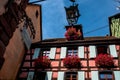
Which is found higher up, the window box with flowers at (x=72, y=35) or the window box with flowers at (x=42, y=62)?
the window box with flowers at (x=72, y=35)

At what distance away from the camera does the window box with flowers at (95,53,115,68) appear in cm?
1404

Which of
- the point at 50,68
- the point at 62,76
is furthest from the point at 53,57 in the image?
the point at 62,76

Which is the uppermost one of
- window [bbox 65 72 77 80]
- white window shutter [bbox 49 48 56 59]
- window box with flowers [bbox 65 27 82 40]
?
window box with flowers [bbox 65 27 82 40]

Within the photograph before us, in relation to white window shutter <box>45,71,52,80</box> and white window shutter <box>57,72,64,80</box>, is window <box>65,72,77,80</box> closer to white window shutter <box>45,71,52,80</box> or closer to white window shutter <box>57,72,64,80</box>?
white window shutter <box>57,72,64,80</box>

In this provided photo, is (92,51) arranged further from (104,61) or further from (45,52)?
(45,52)

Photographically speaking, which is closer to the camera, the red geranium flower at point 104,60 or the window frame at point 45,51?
the red geranium flower at point 104,60

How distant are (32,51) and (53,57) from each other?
6.52 ft

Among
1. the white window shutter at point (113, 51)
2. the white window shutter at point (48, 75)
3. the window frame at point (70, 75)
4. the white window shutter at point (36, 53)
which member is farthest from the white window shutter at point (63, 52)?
the white window shutter at point (113, 51)

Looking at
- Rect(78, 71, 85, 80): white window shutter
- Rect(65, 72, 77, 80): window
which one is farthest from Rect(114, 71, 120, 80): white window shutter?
Rect(65, 72, 77, 80): window

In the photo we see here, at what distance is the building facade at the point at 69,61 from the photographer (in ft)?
45.5

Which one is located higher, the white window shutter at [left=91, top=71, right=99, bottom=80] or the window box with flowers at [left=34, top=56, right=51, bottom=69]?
the window box with flowers at [left=34, top=56, right=51, bottom=69]

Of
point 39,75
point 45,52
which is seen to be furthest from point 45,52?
point 39,75

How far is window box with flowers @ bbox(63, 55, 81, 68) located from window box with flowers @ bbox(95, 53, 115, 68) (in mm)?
1255

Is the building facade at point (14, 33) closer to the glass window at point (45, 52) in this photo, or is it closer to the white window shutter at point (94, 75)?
the glass window at point (45, 52)
